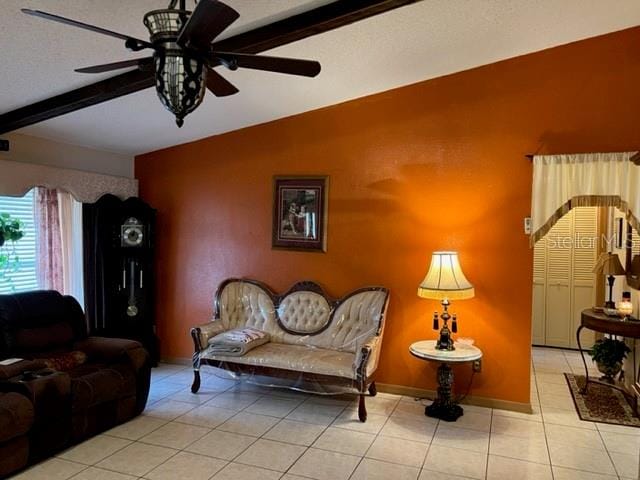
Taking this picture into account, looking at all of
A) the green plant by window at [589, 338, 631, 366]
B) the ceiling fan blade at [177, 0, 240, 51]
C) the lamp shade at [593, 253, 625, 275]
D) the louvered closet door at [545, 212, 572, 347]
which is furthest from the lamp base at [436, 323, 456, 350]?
the louvered closet door at [545, 212, 572, 347]

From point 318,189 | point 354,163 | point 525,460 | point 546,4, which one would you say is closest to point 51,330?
point 318,189

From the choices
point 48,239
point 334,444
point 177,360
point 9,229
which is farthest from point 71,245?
point 334,444

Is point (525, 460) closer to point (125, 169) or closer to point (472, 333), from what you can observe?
point (472, 333)

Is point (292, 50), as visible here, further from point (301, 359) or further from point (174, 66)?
point (301, 359)

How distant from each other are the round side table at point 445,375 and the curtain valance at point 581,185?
43.0 inches

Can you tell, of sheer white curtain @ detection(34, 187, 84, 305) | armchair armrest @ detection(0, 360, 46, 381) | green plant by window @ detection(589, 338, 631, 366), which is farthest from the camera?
sheer white curtain @ detection(34, 187, 84, 305)

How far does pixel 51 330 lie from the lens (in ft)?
12.6

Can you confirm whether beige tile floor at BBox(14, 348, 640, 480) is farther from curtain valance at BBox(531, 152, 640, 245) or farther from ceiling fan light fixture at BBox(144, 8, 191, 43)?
ceiling fan light fixture at BBox(144, 8, 191, 43)

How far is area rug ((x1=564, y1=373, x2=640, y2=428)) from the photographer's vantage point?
154 inches

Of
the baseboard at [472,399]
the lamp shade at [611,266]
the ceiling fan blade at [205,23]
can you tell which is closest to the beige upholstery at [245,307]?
the baseboard at [472,399]

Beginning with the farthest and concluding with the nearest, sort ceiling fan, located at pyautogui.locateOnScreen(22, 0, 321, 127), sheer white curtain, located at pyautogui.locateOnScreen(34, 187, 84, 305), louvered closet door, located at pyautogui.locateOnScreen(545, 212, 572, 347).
A: louvered closet door, located at pyautogui.locateOnScreen(545, 212, 572, 347), sheer white curtain, located at pyautogui.locateOnScreen(34, 187, 84, 305), ceiling fan, located at pyautogui.locateOnScreen(22, 0, 321, 127)

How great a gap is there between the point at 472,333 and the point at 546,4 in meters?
2.64

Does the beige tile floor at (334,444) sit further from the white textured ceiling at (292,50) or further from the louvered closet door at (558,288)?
the white textured ceiling at (292,50)

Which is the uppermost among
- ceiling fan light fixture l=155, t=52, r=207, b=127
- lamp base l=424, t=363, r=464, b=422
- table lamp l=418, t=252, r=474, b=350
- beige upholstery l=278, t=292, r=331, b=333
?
ceiling fan light fixture l=155, t=52, r=207, b=127
